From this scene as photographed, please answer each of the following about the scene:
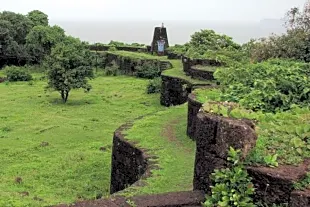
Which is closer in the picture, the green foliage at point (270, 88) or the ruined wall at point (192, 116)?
the green foliage at point (270, 88)

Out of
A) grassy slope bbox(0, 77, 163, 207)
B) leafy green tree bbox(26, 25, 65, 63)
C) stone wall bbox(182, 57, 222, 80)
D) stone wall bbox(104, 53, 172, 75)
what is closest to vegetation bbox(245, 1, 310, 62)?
stone wall bbox(182, 57, 222, 80)

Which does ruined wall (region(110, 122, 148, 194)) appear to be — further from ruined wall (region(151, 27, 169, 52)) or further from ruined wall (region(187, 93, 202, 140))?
ruined wall (region(151, 27, 169, 52))

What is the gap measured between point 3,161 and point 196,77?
896 centimetres

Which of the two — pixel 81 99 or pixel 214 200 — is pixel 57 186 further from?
pixel 81 99

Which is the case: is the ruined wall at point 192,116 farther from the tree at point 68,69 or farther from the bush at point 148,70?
the bush at point 148,70

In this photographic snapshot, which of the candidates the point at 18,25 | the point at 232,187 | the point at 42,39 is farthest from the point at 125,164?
the point at 18,25

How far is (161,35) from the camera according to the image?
36.2 m

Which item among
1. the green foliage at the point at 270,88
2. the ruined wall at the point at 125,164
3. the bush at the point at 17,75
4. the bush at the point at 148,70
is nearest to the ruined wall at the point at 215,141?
the green foliage at the point at 270,88

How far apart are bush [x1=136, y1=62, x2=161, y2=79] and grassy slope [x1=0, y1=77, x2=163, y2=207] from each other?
12.0 ft

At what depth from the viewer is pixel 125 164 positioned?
10336 millimetres

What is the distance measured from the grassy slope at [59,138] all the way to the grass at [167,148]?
153 centimetres

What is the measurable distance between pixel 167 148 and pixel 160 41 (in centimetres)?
2603

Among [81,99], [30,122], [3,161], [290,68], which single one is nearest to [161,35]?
[81,99]

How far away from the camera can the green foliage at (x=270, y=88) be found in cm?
819
